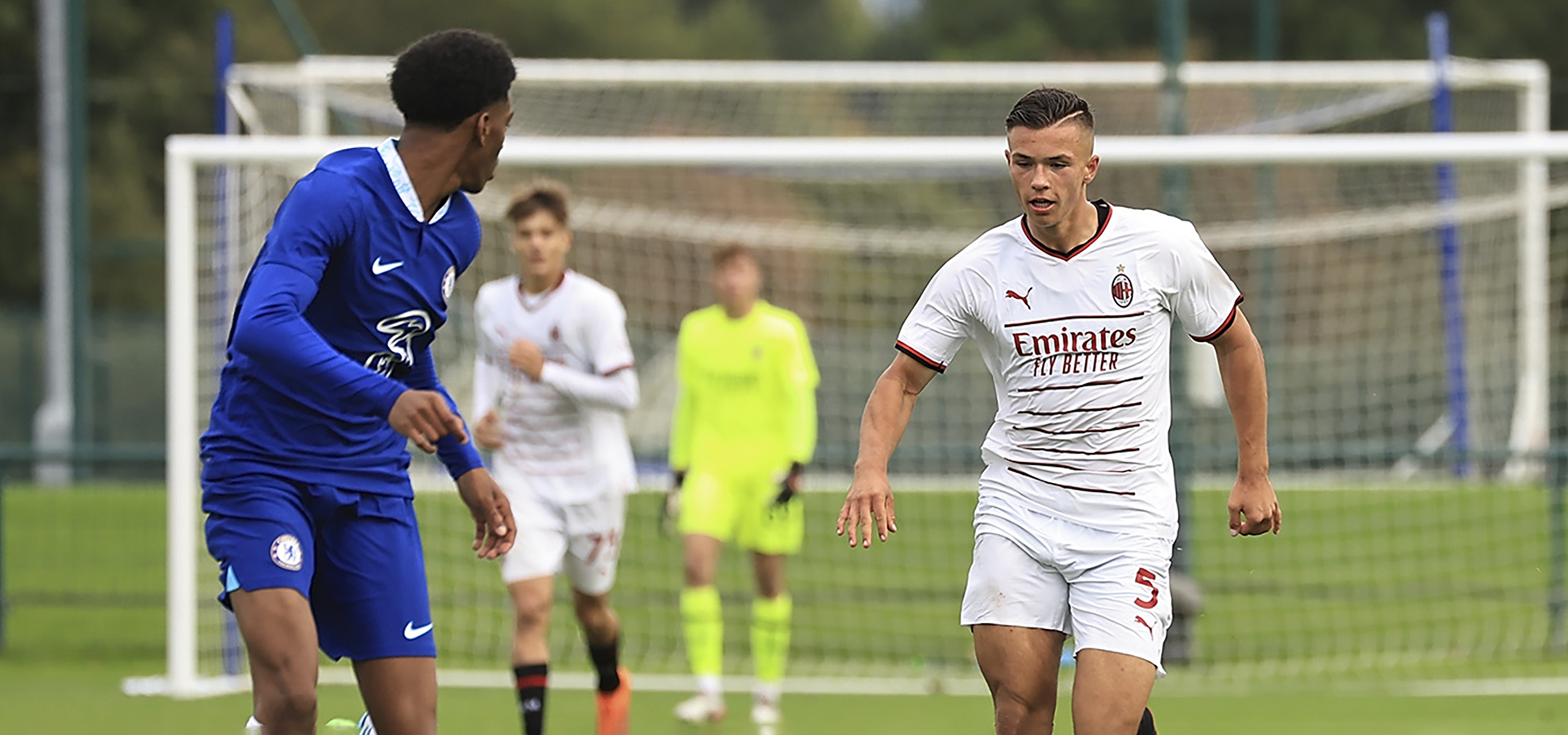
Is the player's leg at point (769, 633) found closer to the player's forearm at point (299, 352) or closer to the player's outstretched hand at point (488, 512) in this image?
the player's outstretched hand at point (488, 512)

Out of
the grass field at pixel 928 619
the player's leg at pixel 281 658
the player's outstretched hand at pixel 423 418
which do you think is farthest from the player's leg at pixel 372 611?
the grass field at pixel 928 619

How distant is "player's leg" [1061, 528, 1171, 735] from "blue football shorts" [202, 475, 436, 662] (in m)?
1.71

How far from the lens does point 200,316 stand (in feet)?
33.0

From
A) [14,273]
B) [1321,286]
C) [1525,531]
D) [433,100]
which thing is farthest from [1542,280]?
[14,273]

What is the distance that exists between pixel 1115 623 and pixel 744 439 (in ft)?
14.1

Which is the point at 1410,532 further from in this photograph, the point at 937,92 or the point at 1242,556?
the point at 937,92

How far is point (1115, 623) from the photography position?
4570mm

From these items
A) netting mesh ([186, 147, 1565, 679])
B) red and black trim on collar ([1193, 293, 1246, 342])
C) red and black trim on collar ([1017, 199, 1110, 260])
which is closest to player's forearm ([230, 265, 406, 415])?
red and black trim on collar ([1017, 199, 1110, 260])

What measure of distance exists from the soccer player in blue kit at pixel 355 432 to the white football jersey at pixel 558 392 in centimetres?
257

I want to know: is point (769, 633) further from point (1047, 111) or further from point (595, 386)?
point (1047, 111)

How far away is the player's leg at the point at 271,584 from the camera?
13.8 ft

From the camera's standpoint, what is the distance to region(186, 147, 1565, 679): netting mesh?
10.4 meters

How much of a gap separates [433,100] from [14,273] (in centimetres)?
2883

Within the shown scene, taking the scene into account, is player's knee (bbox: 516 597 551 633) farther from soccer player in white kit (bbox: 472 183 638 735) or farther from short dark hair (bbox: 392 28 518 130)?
short dark hair (bbox: 392 28 518 130)
